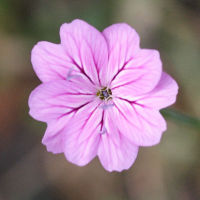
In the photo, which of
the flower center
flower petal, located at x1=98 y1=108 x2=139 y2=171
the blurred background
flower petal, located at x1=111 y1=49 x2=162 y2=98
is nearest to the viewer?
flower petal, located at x1=111 y1=49 x2=162 y2=98

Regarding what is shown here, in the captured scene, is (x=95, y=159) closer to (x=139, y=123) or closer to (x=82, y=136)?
(x=82, y=136)

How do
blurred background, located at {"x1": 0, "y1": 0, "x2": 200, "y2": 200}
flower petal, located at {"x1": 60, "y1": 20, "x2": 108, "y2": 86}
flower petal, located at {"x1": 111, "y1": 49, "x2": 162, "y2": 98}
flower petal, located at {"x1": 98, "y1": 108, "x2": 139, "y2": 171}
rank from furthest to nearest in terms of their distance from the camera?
blurred background, located at {"x1": 0, "y1": 0, "x2": 200, "y2": 200}
flower petal, located at {"x1": 98, "y1": 108, "x2": 139, "y2": 171}
flower petal, located at {"x1": 60, "y1": 20, "x2": 108, "y2": 86}
flower petal, located at {"x1": 111, "y1": 49, "x2": 162, "y2": 98}

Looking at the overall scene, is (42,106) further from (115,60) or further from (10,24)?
(10,24)

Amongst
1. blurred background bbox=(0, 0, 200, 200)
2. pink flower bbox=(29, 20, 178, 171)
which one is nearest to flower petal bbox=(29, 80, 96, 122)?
pink flower bbox=(29, 20, 178, 171)

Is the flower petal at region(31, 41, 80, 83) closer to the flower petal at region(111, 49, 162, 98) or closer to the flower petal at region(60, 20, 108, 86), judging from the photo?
the flower petal at region(60, 20, 108, 86)

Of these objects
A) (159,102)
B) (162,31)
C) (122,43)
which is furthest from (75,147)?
(162,31)

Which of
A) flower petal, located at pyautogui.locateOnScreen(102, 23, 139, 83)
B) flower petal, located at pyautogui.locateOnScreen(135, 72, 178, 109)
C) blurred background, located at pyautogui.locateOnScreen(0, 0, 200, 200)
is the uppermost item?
flower petal, located at pyautogui.locateOnScreen(102, 23, 139, 83)

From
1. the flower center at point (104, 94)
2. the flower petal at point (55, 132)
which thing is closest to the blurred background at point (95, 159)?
the flower center at point (104, 94)
